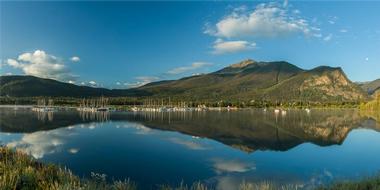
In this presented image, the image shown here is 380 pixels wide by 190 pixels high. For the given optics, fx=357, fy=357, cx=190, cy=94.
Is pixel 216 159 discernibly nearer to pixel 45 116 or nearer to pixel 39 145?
pixel 39 145

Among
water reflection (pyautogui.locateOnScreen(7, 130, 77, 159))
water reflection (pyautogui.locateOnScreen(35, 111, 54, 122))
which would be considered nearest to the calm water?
water reflection (pyautogui.locateOnScreen(7, 130, 77, 159))

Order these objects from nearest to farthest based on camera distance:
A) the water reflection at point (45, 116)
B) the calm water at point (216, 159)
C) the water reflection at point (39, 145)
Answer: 1. the calm water at point (216, 159)
2. the water reflection at point (39, 145)
3. the water reflection at point (45, 116)

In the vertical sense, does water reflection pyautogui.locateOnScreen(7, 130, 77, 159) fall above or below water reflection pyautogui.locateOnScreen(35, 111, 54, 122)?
below

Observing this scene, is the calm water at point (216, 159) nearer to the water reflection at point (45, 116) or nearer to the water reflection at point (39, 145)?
the water reflection at point (39, 145)

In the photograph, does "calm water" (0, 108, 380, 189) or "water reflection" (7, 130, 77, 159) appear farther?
"water reflection" (7, 130, 77, 159)

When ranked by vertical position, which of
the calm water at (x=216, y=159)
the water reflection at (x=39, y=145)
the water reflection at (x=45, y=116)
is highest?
the water reflection at (x=45, y=116)

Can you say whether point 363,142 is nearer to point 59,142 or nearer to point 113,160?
point 113,160

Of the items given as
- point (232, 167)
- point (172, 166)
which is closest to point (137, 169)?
point (172, 166)

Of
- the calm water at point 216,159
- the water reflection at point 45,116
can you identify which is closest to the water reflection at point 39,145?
the calm water at point 216,159

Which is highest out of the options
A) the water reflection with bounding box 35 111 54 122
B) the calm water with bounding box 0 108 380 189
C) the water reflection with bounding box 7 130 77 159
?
the water reflection with bounding box 35 111 54 122

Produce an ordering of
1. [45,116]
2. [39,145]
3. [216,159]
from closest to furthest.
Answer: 1. [216,159]
2. [39,145]
3. [45,116]

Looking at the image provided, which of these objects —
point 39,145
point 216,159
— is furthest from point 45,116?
point 216,159

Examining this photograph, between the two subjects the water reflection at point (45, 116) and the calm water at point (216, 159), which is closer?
the calm water at point (216, 159)

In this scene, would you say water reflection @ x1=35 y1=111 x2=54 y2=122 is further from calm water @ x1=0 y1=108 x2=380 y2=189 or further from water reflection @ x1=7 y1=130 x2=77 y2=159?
calm water @ x1=0 y1=108 x2=380 y2=189
